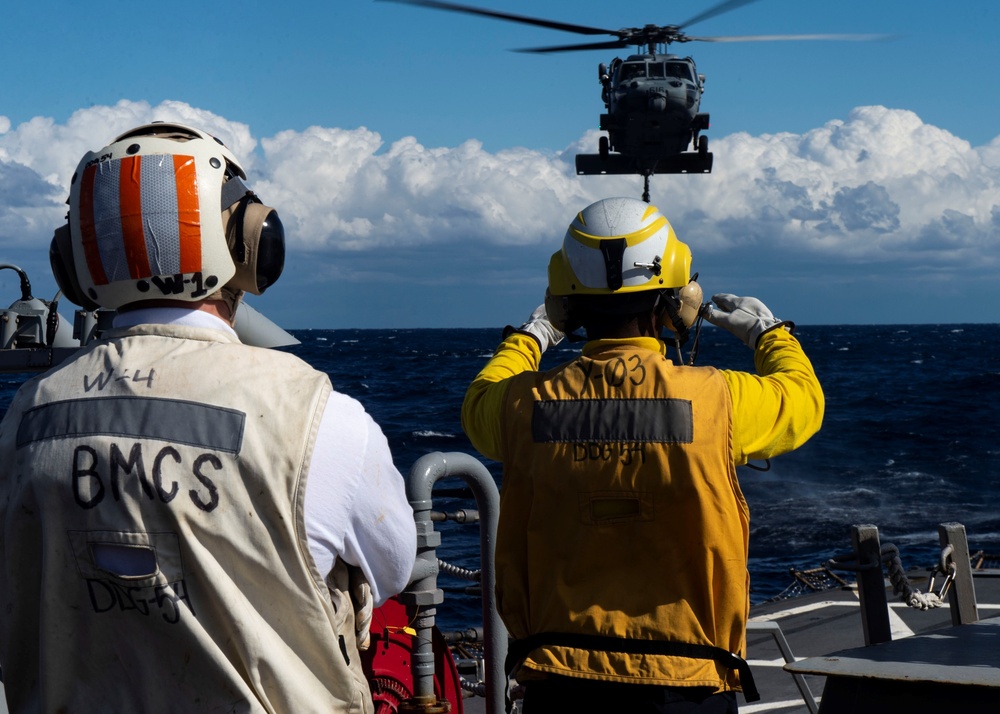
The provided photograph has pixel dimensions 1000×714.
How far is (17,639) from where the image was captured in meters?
2.19

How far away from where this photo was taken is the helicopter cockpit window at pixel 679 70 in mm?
22562

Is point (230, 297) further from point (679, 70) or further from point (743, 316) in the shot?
point (679, 70)

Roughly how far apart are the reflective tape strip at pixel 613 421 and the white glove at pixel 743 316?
598 millimetres

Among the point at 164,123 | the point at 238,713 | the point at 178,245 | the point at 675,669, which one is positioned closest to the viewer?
the point at 238,713

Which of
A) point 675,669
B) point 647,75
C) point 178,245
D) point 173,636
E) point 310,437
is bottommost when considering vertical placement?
A: point 675,669

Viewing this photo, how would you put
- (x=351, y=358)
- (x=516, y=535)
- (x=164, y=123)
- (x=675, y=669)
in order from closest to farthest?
(x=164, y=123), (x=675, y=669), (x=516, y=535), (x=351, y=358)

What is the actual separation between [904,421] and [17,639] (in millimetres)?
43419

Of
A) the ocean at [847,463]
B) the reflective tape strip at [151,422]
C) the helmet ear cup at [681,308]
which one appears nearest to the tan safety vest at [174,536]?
the reflective tape strip at [151,422]

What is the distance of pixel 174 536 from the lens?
202cm

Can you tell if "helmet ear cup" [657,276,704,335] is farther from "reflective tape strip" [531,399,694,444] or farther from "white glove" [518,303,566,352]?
"white glove" [518,303,566,352]

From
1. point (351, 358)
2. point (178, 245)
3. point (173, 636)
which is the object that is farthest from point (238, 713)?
point (351, 358)

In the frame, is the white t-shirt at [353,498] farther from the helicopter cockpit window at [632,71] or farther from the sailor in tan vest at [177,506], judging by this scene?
the helicopter cockpit window at [632,71]

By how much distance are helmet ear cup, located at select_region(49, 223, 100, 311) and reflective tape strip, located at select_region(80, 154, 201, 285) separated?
125mm

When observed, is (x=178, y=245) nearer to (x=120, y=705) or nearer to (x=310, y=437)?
(x=310, y=437)
